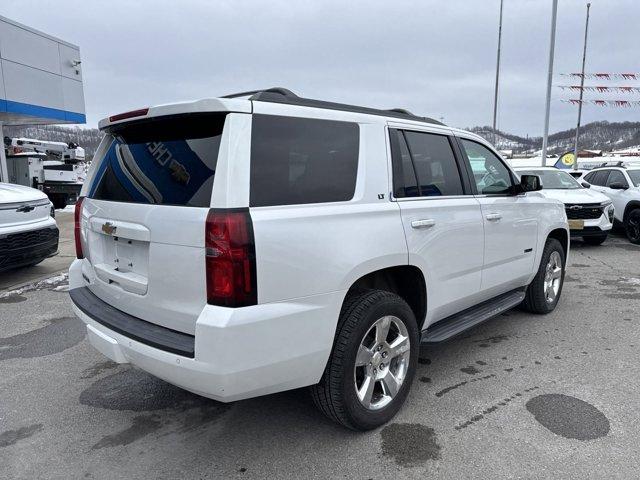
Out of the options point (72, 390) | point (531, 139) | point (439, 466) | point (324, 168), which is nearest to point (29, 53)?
point (72, 390)

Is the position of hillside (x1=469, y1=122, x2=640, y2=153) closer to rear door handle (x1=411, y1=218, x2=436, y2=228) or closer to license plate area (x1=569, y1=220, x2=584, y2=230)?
license plate area (x1=569, y1=220, x2=584, y2=230)

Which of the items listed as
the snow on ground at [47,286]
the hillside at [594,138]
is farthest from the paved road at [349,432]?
the hillside at [594,138]

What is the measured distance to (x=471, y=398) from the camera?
11.0 feet

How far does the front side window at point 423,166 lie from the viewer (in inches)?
124

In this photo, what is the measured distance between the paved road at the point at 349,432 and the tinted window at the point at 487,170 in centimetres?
140

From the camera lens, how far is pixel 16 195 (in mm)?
6312

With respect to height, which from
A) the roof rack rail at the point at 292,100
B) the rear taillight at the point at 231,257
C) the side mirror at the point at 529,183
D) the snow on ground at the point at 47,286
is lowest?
the snow on ground at the point at 47,286

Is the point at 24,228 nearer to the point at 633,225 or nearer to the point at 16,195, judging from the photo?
the point at 16,195

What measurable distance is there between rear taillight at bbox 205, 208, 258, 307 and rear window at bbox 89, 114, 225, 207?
16 centimetres

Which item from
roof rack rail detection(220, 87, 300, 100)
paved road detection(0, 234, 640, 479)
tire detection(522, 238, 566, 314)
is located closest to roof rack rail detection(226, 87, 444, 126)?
roof rack rail detection(220, 87, 300, 100)

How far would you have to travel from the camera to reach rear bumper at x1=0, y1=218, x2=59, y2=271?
586 centimetres

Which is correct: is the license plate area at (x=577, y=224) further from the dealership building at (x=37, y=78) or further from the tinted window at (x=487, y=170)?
the dealership building at (x=37, y=78)

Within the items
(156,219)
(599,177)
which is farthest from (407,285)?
(599,177)

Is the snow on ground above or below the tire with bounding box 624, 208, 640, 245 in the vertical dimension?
below
